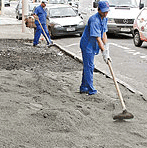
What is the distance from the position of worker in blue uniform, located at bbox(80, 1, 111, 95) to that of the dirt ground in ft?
1.03

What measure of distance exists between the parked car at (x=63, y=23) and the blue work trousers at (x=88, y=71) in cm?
1139

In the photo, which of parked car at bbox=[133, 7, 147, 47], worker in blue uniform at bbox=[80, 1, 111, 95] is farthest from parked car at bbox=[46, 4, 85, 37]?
worker in blue uniform at bbox=[80, 1, 111, 95]

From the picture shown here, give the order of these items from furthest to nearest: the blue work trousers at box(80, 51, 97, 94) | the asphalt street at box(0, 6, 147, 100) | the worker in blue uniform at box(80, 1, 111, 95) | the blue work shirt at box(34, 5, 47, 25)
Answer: the blue work shirt at box(34, 5, 47, 25) < the asphalt street at box(0, 6, 147, 100) < the blue work trousers at box(80, 51, 97, 94) < the worker in blue uniform at box(80, 1, 111, 95)

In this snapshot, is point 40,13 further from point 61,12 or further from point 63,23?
point 61,12

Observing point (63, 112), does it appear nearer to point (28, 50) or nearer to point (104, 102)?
point (104, 102)

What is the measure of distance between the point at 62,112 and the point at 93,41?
5.38 feet

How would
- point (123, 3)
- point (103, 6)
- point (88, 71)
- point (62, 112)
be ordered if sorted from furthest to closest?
1. point (123, 3)
2. point (88, 71)
3. point (103, 6)
4. point (62, 112)

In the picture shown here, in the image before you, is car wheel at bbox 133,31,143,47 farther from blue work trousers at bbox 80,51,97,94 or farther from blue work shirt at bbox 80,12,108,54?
blue work shirt at bbox 80,12,108,54

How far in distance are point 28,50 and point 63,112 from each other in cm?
826

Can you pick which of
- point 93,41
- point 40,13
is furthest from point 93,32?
point 40,13

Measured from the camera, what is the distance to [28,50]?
14.0m

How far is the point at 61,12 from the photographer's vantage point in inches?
782

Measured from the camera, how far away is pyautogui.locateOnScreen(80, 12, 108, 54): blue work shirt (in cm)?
660

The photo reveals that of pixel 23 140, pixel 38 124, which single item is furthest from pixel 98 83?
pixel 23 140
